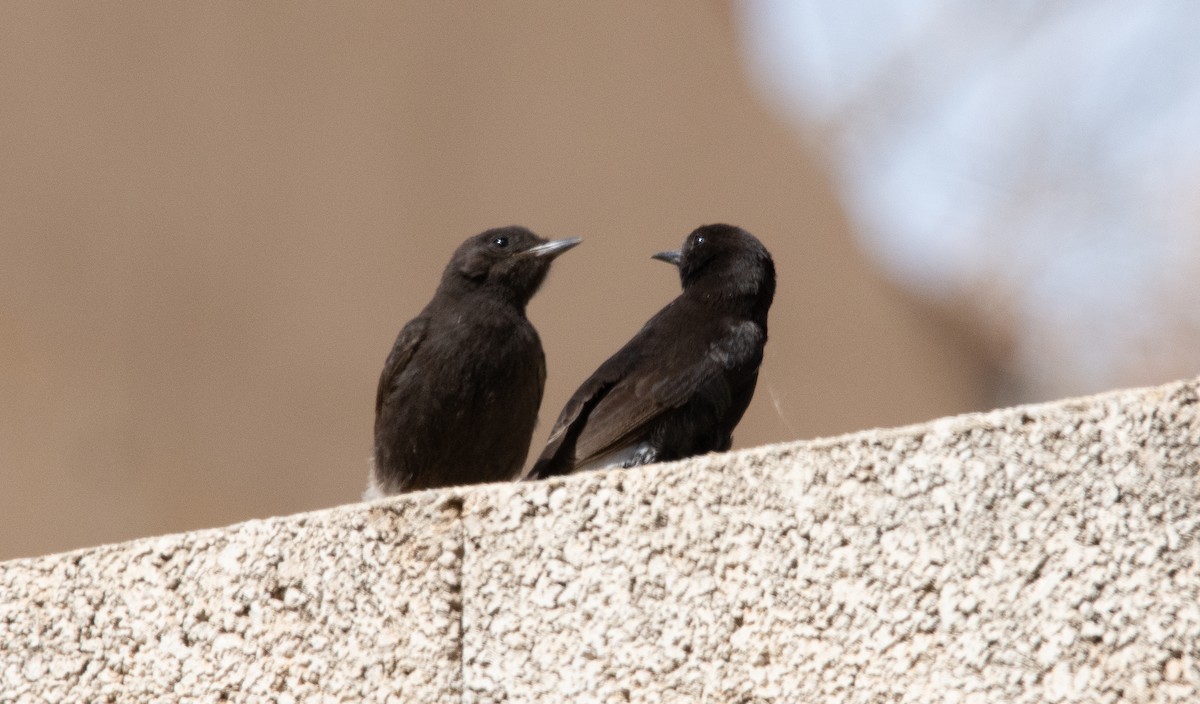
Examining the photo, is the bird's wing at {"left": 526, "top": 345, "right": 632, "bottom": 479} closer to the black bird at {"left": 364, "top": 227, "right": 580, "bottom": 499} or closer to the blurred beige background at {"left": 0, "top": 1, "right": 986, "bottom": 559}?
the black bird at {"left": 364, "top": 227, "right": 580, "bottom": 499}

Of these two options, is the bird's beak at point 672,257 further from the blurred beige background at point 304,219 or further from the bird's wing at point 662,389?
the blurred beige background at point 304,219

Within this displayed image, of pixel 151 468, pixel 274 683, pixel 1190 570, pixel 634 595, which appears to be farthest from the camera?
pixel 151 468

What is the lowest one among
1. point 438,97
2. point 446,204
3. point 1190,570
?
point 1190,570

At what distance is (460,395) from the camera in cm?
508

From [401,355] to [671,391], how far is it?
1450mm

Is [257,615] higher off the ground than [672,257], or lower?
lower

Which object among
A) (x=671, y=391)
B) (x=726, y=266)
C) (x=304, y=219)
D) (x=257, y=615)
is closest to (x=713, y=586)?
(x=257, y=615)

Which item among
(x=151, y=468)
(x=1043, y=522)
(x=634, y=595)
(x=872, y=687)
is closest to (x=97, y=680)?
(x=634, y=595)

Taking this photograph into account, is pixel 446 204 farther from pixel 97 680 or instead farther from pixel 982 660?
pixel 982 660

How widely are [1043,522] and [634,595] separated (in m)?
0.71

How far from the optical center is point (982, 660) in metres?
2.61

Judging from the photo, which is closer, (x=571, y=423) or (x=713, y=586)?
(x=713, y=586)

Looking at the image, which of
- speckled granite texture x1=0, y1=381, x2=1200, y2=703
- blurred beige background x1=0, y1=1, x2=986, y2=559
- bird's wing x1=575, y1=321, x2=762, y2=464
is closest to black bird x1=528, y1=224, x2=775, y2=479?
bird's wing x1=575, y1=321, x2=762, y2=464

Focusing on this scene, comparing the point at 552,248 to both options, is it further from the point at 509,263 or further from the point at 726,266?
the point at 726,266
